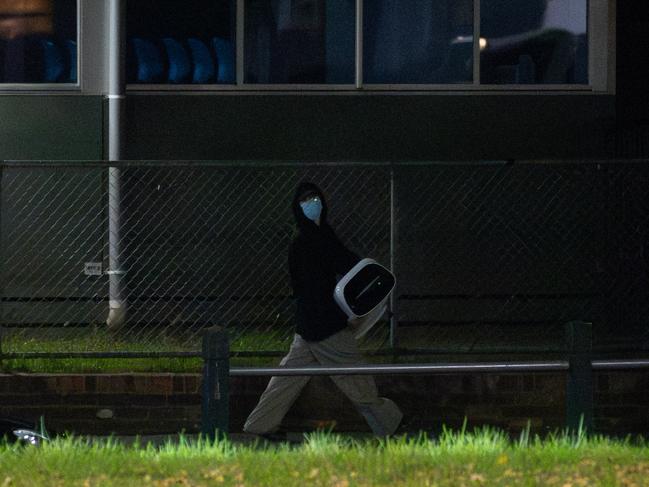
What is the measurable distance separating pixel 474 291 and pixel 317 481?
591 cm

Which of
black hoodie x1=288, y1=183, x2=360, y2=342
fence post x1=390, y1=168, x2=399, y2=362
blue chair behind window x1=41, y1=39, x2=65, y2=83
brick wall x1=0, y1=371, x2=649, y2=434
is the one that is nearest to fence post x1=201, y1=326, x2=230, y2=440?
black hoodie x1=288, y1=183, x2=360, y2=342

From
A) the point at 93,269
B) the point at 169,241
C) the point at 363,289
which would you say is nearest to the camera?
the point at 363,289

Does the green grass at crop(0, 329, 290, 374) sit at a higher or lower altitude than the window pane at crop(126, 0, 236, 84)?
lower

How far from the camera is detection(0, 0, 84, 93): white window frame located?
43.9ft

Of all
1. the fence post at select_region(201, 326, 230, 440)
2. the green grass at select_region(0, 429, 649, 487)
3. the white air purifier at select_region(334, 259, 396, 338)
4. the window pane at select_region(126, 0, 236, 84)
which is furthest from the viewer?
the window pane at select_region(126, 0, 236, 84)

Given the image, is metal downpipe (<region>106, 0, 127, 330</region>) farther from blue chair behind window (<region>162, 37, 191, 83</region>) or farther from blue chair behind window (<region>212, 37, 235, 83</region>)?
blue chair behind window (<region>212, 37, 235, 83</region>)

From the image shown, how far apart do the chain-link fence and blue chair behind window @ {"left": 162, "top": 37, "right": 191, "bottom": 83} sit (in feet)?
2.91

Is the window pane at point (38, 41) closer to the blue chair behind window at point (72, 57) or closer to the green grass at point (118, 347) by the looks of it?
the blue chair behind window at point (72, 57)

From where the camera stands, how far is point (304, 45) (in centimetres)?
1379

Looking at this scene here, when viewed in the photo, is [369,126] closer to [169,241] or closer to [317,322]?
[169,241]

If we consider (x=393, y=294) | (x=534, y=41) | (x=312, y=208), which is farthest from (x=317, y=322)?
(x=534, y=41)

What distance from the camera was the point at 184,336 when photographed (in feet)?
40.8

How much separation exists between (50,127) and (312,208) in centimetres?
360

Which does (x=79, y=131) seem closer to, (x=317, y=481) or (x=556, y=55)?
(x=556, y=55)
